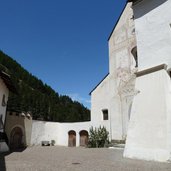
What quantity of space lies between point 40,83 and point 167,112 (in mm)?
55267

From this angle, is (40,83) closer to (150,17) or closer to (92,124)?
(92,124)

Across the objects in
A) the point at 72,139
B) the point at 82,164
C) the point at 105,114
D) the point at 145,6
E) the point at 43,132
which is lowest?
the point at 82,164

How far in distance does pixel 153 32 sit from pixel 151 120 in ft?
12.9

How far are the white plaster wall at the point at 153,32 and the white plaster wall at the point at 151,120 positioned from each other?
0.74 meters

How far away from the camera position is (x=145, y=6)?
8.98m

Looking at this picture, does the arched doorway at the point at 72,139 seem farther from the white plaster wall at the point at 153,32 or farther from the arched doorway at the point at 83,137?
the white plaster wall at the point at 153,32

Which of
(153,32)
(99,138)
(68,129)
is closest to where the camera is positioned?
(153,32)

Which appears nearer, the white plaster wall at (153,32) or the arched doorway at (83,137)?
the white plaster wall at (153,32)

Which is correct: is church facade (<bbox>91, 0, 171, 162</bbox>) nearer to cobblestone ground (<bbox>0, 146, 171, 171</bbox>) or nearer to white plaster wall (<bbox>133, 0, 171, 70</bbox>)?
white plaster wall (<bbox>133, 0, 171, 70</bbox>)

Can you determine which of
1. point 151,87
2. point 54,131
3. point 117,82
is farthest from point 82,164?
point 54,131

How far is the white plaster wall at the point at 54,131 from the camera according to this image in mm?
19250

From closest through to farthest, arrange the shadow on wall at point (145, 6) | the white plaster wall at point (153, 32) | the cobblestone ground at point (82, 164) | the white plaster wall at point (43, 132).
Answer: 1. the cobblestone ground at point (82, 164)
2. the white plaster wall at point (153, 32)
3. the shadow on wall at point (145, 6)
4. the white plaster wall at point (43, 132)

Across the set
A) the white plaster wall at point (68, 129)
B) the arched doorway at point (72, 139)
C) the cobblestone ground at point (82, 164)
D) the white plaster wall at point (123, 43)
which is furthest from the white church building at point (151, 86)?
the arched doorway at point (72, 139)

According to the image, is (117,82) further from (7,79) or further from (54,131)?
(54,131)
